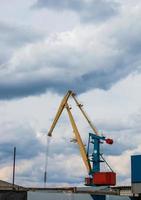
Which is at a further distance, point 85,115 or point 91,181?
point 85,115

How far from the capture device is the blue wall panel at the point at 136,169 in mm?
70000

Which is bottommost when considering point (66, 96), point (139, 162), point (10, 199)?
point (10, 199)

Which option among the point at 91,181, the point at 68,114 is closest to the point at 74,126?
the point at 68,114

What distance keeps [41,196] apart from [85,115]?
255 feet

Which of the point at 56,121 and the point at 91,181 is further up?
the point at 56,121

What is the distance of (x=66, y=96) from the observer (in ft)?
399

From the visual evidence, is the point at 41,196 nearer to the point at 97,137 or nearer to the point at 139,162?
the point at 139,162

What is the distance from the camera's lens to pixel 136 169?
70.8m

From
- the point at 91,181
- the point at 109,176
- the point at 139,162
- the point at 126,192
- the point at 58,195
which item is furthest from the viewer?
the point at 91,181

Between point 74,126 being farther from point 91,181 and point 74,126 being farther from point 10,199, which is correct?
point 10,199

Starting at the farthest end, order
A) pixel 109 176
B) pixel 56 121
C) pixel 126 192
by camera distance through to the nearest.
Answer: pixel 56 121
pixel 109 176
pixel 126 192

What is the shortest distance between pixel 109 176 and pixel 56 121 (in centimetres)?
2375

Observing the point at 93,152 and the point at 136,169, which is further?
the point at 93,152

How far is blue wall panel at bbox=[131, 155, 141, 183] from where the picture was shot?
230 feet
